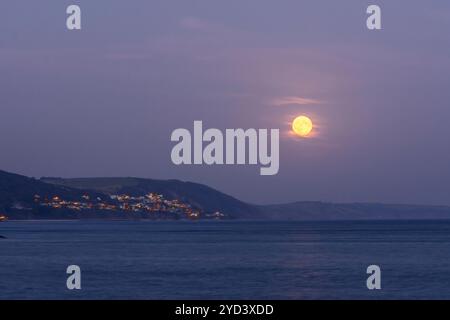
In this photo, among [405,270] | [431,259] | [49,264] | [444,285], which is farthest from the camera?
[431,259]

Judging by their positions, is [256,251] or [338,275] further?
[256,251]

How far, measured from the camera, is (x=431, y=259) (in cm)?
13038

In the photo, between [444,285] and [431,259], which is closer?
[444,285]

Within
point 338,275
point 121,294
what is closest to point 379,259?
point 338,275

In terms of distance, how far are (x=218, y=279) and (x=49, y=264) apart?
102ft

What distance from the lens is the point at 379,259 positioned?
133 meters

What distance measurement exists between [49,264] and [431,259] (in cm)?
5099
